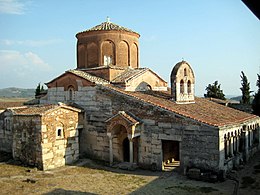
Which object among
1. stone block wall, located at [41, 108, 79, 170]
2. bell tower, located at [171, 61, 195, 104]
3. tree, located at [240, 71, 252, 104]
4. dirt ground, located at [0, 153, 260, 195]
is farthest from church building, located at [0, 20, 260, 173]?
tree, located at [240, 71, 252, 104]

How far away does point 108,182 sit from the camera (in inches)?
513

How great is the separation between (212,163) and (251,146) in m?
6.68

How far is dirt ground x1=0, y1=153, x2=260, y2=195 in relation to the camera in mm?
11688

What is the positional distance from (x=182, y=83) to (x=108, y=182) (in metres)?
8.28

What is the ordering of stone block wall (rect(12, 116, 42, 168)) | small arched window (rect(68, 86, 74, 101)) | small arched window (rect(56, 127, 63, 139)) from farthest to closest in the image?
small arched window (rect(68, 86, 74, 101)) → small arched window (rect(56, 127, 63, 139)) → stone block wall (rect(12, 116, 42, 168))

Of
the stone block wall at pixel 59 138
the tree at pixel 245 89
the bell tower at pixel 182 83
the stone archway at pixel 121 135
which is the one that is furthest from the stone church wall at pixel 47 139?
the tree at pixel 245 89

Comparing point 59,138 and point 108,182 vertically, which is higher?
point 59,138

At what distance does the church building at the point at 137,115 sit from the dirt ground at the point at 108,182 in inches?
37.8

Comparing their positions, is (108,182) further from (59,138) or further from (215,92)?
(215,92)

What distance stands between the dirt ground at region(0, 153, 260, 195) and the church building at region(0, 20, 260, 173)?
3.15 ft

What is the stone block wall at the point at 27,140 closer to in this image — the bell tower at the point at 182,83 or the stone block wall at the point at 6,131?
the stone block wall at the point at 6,131

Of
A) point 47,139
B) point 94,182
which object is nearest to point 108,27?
point 47,139

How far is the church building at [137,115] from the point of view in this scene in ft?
45.1

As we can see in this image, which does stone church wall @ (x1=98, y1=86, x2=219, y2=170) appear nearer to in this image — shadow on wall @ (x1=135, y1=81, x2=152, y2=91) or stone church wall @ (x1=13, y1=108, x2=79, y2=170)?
stone church wall @ (x1=13, y1=108, x2=79, y2=170)
